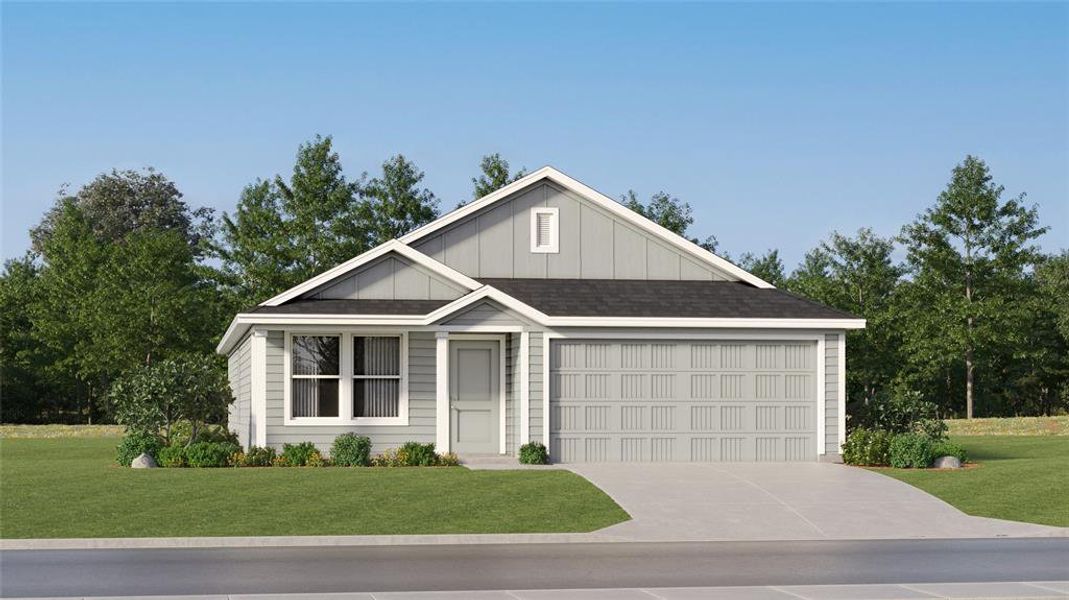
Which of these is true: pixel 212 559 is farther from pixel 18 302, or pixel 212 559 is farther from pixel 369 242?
pixel 18 302

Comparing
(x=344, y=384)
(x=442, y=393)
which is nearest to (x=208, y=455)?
(x=344, y=384)

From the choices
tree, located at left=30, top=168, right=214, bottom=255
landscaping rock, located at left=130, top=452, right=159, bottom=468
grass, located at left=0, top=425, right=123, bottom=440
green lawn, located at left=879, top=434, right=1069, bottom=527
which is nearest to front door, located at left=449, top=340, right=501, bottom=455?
landscaping rock, located at left=130, top=452, right=159, bottom=468

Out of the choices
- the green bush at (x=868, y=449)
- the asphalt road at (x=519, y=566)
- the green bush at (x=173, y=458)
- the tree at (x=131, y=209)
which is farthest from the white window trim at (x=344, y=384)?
the tree at (x=131, y=209)

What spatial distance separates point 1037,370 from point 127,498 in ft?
181

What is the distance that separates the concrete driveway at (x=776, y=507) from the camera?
20.5 m

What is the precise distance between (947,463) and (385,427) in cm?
1143

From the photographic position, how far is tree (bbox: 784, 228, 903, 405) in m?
58.8

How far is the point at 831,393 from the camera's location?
29266 millimetres

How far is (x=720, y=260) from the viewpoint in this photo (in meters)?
32.2

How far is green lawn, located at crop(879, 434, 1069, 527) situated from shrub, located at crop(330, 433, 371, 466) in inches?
403

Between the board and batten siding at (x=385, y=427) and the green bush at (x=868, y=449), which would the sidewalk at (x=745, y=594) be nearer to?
the green bush at (x=868, y=449)

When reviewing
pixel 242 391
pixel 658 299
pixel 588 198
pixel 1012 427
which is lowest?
pixel 1012 427

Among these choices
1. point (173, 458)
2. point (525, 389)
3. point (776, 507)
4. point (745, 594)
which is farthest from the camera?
point (525, 389)

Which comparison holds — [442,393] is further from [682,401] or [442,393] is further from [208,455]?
[682,401]
